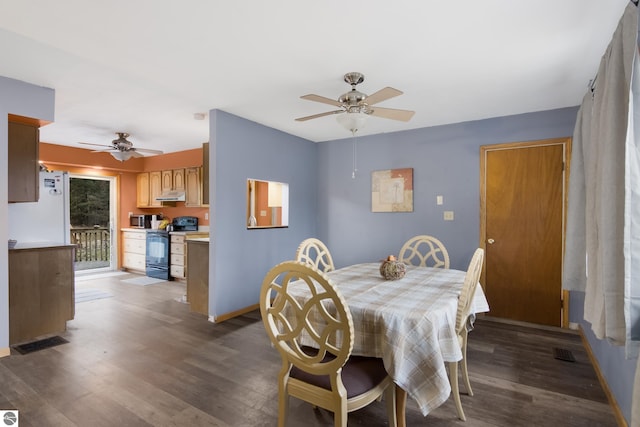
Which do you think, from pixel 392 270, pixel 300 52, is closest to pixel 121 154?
pixel 300 52

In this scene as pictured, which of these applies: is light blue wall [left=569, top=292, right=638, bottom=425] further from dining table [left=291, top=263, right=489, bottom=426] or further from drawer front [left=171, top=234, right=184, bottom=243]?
drawer front [left=171, top=234, right=184, bottom=243]

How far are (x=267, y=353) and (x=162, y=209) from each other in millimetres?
5177

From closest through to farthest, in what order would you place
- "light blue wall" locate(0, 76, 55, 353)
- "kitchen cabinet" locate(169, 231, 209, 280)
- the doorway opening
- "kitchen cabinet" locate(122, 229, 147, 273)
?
"light blue wall" locate(0, 76, 55, 353) < "kitchen cabinet" locate(169, 231, 209, 280) < "kitchen cabinet" locate(122, 229, 147, 273) < the doorway opening

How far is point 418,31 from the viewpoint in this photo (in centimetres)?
204

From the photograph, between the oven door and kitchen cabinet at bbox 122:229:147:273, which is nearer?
the oven door

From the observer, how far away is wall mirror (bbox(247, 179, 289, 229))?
16.4 ft

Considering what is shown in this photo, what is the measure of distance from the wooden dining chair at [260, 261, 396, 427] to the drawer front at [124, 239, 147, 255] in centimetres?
563

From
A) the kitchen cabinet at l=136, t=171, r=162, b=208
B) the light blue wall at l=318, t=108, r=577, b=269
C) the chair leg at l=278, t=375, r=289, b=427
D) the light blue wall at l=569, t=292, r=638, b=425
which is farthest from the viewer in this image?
the kitchen cabinet at l=136, t=171, r=162, b=208

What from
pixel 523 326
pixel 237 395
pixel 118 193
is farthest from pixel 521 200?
pixel 118 193

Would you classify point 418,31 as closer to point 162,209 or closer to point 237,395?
point 237,395

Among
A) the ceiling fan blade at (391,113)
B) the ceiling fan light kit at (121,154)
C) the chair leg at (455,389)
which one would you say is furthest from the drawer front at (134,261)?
the chair leg at (455,389)

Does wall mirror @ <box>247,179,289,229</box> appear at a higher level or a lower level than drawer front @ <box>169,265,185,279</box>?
higher

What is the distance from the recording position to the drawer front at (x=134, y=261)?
6.32 meters

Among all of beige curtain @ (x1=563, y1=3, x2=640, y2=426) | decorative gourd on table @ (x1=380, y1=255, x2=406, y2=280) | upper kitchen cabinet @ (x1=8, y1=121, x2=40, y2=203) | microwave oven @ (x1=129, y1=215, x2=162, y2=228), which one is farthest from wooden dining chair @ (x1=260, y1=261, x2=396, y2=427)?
microwave oven @ (x1=129, y1=215, x2=162, y2=228)
